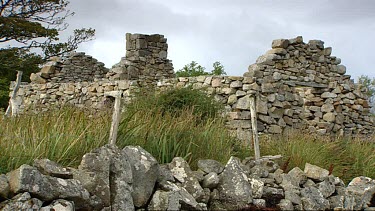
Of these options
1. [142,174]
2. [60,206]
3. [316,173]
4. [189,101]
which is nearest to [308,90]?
[189,101]

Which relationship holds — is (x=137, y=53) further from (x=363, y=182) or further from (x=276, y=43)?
(x=363, y=182)

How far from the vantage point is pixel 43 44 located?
78.0 ft

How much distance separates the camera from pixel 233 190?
6660 millimetres

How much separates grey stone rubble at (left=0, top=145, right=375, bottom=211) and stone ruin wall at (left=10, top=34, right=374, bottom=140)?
4.20m

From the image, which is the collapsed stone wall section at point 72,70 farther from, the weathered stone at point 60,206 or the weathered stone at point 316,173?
the weathered stone at point 60,206

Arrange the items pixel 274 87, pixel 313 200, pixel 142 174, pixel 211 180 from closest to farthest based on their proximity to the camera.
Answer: pixel 142 174
pixel 211 180
pixel 313 200
pixel 274 87

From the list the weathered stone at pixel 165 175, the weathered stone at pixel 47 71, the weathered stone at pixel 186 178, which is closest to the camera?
the weathered stone at pixel 165 175

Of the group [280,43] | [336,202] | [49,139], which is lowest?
[336,202]

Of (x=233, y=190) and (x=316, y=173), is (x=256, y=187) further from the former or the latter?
(x=316, y=173)

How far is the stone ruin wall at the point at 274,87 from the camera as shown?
13203mm

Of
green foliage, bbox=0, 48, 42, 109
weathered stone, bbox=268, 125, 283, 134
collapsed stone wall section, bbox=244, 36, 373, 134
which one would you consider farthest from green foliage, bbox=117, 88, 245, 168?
green foliage, bbox=0, 48, 42, 109

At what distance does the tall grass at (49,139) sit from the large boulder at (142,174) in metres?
0.69

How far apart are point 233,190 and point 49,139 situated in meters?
2.44

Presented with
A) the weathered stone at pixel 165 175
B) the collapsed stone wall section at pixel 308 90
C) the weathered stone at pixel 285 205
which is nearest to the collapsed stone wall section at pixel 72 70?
the collapsed stone wall section at pixel 308 90
